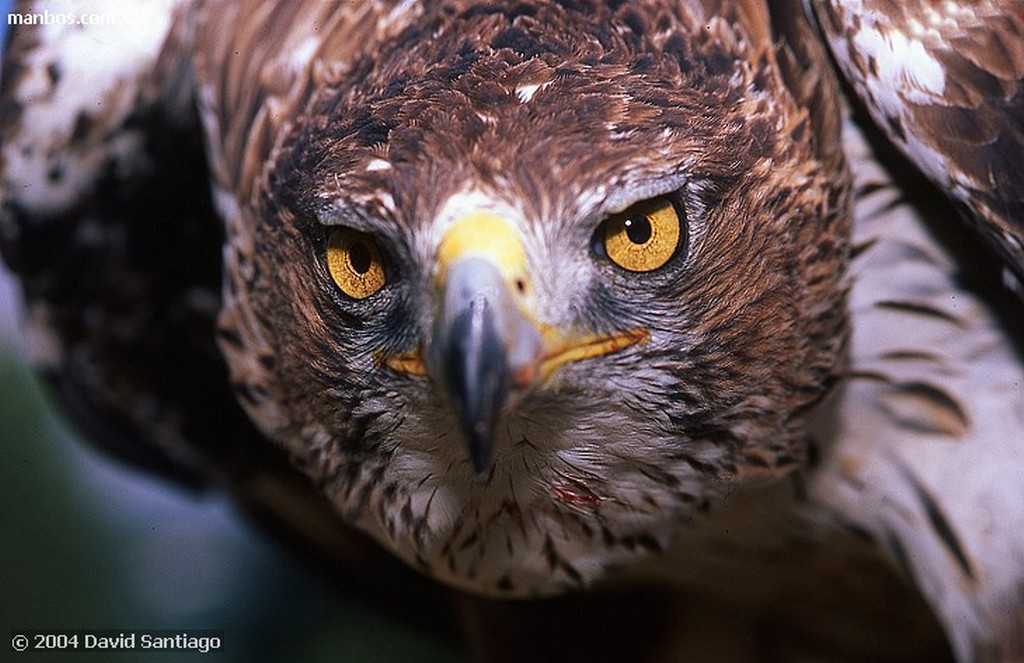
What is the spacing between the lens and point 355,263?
81 cm

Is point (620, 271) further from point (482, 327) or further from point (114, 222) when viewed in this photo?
point (114, 222)

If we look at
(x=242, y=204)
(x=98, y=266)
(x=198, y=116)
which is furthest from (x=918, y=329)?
(x=98, y=266)

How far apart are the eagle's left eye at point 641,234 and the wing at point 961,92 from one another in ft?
0.74

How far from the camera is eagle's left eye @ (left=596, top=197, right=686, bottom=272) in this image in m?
0.79

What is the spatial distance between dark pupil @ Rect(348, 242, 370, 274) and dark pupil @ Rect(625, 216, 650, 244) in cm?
18

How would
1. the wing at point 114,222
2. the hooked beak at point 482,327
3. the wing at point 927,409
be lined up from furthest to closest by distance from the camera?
1. the wing at point 114,222
2. the wing at point 927,409
3. the hooked beak at point 482,327

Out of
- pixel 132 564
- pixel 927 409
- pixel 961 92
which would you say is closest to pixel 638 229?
pixel 961 92

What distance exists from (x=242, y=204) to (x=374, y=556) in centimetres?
66

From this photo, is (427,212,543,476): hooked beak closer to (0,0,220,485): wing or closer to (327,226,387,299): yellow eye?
(327,226,387,299): yellow eye

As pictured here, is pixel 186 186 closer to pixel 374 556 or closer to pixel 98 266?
pixel 98 266

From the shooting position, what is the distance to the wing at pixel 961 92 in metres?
0.85

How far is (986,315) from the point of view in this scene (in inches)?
39.9

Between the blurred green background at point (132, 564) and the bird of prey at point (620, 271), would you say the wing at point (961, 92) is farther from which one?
the blurred green background at point (132, 564)

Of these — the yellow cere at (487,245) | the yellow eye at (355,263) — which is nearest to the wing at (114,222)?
the yellow eye at (355,263)
